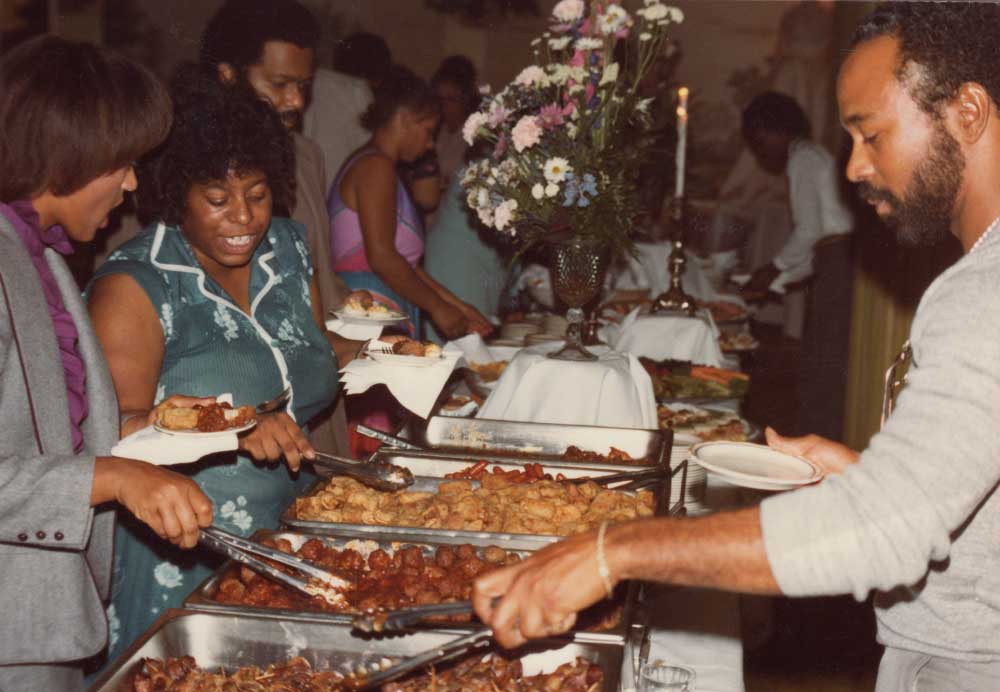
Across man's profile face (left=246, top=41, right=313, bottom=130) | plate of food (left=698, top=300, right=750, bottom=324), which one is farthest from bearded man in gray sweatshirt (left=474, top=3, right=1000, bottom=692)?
plate of food (left=698, top=300, right=750, bottom=324)

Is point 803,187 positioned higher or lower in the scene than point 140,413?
higher

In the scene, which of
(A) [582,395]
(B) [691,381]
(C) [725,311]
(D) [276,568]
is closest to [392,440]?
(A) [582,395]

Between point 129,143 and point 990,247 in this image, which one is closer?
→ point 990,247

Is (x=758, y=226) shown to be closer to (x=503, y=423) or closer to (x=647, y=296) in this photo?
(x=647, y=296)

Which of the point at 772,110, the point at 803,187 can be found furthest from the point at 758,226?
the point at 803,187

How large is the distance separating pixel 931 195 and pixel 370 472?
119 cm

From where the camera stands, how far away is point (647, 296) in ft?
16.1

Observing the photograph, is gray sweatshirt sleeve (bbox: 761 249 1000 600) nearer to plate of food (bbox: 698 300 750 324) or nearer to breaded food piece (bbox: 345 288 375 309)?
breaded food piece (bbox: 345 288 375 309)

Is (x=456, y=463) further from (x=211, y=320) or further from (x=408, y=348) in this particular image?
(x=211, y=320)

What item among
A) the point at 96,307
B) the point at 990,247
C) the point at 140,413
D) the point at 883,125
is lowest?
the point at 140,413

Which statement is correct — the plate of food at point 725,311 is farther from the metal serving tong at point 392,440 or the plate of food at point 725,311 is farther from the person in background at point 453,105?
the metal serving tong at point 392,440

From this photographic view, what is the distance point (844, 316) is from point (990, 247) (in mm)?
3862

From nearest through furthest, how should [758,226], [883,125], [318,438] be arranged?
[883,125], [318,438], [758,226]

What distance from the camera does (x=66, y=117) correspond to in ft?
5.22
